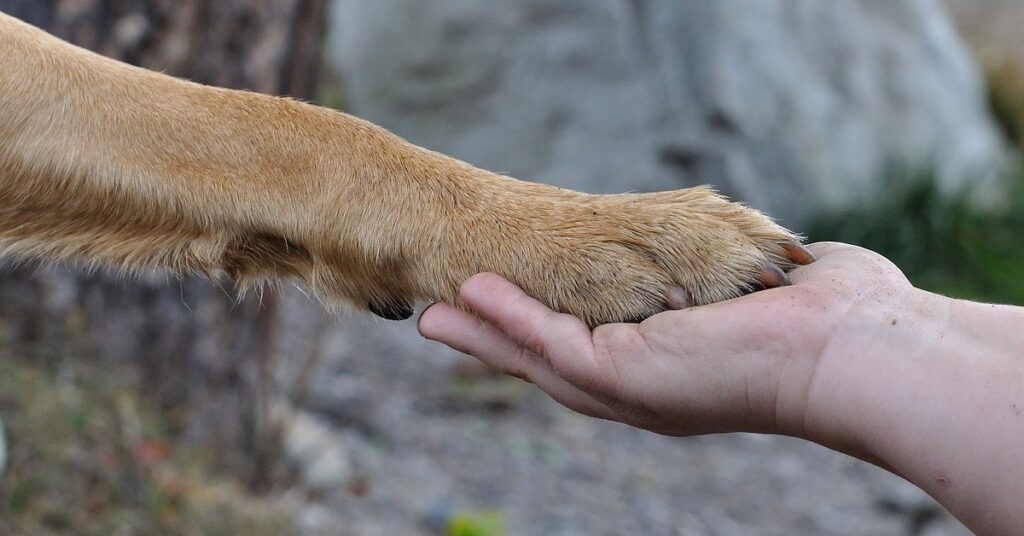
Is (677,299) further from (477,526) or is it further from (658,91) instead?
(658,91)

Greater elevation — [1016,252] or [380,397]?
[1016,252]

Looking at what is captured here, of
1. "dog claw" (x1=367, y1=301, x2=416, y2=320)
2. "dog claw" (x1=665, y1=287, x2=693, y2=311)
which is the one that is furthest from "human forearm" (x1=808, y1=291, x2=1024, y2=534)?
"dog claw" (x1=367, y1=301, x2=416, y2=320)

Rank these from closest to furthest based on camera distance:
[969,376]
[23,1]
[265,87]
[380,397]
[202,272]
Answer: [969,376], [202,272], [23,1], [265,87], [380,397]

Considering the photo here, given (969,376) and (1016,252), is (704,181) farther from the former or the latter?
(969,376)

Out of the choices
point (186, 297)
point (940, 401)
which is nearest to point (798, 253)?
Result: point (940, 401)

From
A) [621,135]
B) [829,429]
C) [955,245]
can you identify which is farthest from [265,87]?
[955,245]

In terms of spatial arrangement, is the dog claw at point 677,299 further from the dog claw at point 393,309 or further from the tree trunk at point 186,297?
the tree trunk at point 186,297

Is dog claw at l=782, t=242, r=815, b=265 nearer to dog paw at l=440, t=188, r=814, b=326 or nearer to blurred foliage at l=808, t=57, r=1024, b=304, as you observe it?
dog paw at l=440, t=188, r=814, b=326
